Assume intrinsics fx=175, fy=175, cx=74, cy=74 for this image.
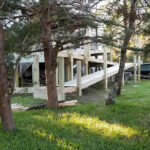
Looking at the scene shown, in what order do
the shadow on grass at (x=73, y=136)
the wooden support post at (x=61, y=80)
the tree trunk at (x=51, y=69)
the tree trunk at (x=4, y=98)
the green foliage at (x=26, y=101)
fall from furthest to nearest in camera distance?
the wooden support post at (x=61, y=80), the green foliage at (x=26, y=101), the tree trunk at (x=51, y=69), the tree trunk at (x=4, y=98), the shadow on grass at (x=73, y=136)

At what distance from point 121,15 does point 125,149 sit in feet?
14.0

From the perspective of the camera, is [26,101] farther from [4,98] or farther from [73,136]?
[73,136]

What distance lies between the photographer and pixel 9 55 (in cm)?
331

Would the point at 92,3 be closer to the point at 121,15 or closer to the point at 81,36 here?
the point at 81,36

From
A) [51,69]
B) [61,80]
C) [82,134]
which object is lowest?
[82,134]

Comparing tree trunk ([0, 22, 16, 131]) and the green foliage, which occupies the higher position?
tree trunk ([0, 22, 16, 131])

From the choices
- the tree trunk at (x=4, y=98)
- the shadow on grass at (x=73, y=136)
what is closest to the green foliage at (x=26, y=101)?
the shadow on grass at (x=73, y=136)

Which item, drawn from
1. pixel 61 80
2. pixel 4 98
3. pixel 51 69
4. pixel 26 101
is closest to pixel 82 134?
pixel 4 98

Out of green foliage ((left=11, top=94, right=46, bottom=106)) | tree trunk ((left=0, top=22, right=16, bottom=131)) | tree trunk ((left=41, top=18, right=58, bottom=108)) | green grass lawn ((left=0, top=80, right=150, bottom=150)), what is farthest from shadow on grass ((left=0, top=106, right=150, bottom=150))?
green foliage ((left=11, top=94, right=46, bottom=106))

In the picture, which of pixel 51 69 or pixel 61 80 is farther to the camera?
pixel 61 80

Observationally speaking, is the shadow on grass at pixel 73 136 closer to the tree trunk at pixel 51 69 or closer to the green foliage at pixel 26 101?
the tree trunk at pixel 51 69

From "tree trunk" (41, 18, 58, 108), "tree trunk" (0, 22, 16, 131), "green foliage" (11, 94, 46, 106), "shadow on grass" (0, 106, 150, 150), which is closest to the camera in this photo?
"shadow on grass" (0, 106, 150, 150)

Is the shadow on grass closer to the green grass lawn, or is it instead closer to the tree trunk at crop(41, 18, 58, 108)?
the green grass lawn

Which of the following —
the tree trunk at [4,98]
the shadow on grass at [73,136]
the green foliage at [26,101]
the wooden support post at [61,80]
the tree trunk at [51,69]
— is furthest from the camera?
the wooden support post at [61,80]
